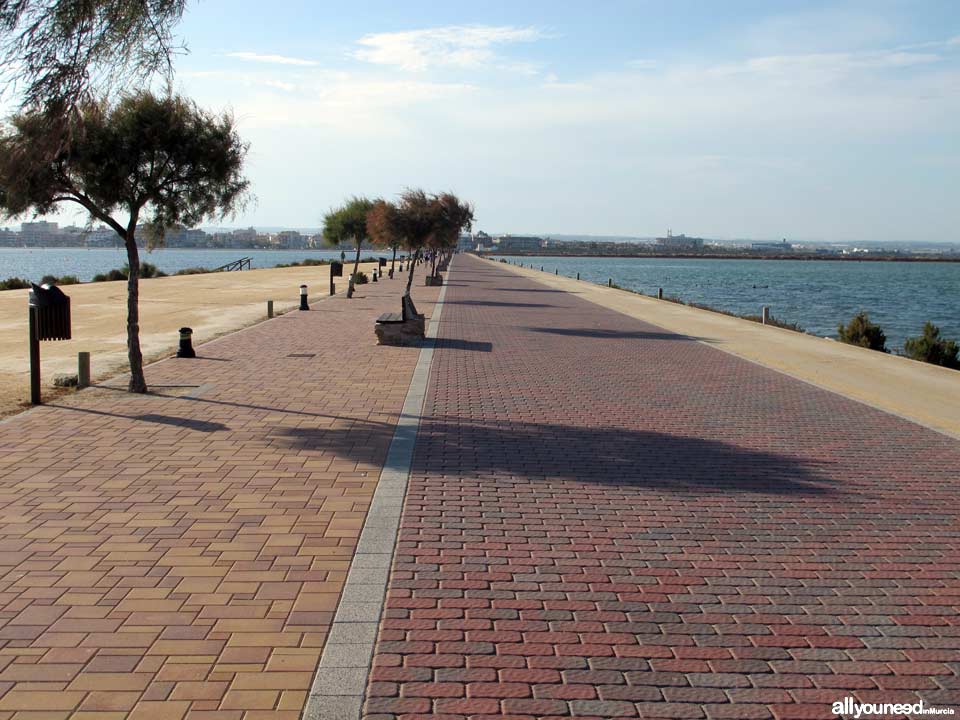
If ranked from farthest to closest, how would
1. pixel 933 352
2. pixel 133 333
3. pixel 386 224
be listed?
pixel 386 224 → pixel 933 352 → pixel 133 333

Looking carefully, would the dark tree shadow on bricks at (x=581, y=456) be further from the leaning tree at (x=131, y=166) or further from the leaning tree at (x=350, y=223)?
the leaning tree at (x=350, y=223)

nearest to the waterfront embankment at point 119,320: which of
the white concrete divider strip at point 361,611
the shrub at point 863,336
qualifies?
the white concrete divider strip at point 361,611

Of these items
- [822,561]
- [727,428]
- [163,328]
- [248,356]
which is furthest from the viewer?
[163,328]

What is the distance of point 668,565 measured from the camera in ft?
18.1

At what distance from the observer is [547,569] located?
5.39 m

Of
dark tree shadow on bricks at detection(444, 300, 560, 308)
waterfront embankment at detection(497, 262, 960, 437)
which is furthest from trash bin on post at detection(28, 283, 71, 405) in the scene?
dark tree shadow on bricks at detection(444, 300, 560, 308)

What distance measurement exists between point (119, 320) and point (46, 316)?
12938 millimetres

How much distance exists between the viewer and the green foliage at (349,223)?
142 ft

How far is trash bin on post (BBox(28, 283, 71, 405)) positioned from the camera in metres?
10.7

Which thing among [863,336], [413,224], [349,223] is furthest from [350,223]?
[863,336]

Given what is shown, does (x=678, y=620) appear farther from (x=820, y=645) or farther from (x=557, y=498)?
(x=557, y=498)

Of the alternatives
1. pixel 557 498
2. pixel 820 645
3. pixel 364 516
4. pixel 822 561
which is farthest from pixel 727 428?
pixel 820 645

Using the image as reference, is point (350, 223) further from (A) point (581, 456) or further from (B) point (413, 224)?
(A) point (581, 456)

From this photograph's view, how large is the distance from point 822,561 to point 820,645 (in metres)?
1.31
